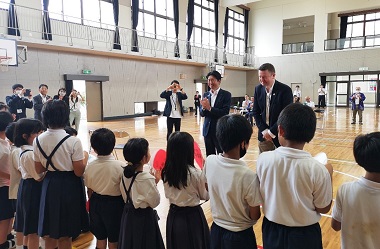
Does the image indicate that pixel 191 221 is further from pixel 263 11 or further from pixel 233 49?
pixel 263 11

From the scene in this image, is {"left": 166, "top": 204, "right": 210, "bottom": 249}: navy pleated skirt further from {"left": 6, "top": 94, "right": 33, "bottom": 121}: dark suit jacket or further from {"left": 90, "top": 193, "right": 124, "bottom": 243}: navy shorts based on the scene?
{"left": 6, "top": 94, "right": 33, "bottom": 121}: dark suit jacket

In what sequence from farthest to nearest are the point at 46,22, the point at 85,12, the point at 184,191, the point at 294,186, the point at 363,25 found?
the point at 363,25, the point at 85,12, the point at 46,22, the point at 184,191, the point at 294,186

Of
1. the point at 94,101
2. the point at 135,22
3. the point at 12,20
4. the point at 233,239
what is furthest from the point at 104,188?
the point at 135,22

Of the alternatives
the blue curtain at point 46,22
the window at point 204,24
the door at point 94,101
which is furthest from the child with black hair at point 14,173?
the window at point 204,24

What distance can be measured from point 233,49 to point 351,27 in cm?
821

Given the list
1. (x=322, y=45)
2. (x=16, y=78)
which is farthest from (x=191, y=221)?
(x=322, y=45)

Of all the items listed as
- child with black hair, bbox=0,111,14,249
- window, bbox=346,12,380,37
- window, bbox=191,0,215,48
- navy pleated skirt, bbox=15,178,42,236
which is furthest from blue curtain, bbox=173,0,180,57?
navy pleated skirt, bbox=15,178,42,236

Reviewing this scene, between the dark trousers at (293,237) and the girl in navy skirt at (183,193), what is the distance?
47 centimetres

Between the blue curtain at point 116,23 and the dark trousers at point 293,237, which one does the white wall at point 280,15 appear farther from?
the dark trousers at point 293,237

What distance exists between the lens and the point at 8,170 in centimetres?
240

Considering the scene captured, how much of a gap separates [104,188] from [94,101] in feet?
40.9

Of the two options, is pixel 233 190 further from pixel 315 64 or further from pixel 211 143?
pixel 315 64

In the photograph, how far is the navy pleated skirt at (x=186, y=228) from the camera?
68.2 inches

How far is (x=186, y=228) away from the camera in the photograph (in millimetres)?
1733
